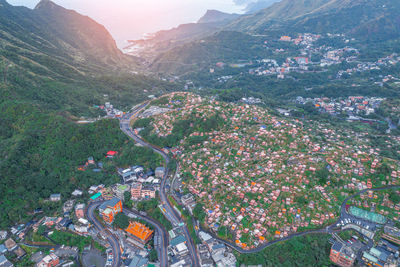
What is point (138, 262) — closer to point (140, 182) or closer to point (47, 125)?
point (140, 182)

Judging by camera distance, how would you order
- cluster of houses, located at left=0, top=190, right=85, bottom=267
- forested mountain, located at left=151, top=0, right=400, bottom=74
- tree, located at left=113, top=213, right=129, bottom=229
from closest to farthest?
cluster of houses, located at left=0, top=190, right=85, bottom=267 → tree, located at left=113, top=213, right=129, bottom=229 → forested mountain, located at left=151, top=0, right=400, bottom=74

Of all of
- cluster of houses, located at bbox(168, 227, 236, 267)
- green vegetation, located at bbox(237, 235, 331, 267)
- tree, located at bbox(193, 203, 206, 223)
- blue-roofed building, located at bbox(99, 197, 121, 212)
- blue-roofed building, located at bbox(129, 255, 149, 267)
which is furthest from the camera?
blue-roofed building, located at bbox(99, 197, 121, 212)

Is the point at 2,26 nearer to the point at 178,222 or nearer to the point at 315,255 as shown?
the point at 178,222

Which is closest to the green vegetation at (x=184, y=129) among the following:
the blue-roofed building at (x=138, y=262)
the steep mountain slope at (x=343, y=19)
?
the blue-roofed building at (x=138, y=262)

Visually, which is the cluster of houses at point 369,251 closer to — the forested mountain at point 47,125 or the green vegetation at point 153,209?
the green vegetation at point 153,209

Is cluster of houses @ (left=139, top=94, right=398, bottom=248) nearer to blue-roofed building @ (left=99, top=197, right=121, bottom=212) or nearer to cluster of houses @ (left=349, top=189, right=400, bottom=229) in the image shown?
cluster of houses @ (left=349, top=189, right=400, bottom=229)

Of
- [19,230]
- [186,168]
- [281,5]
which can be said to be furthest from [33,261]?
[281,5]

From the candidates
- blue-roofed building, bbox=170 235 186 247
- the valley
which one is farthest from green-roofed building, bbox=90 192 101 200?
blue-roofed building, bbox=170 235 186 247
